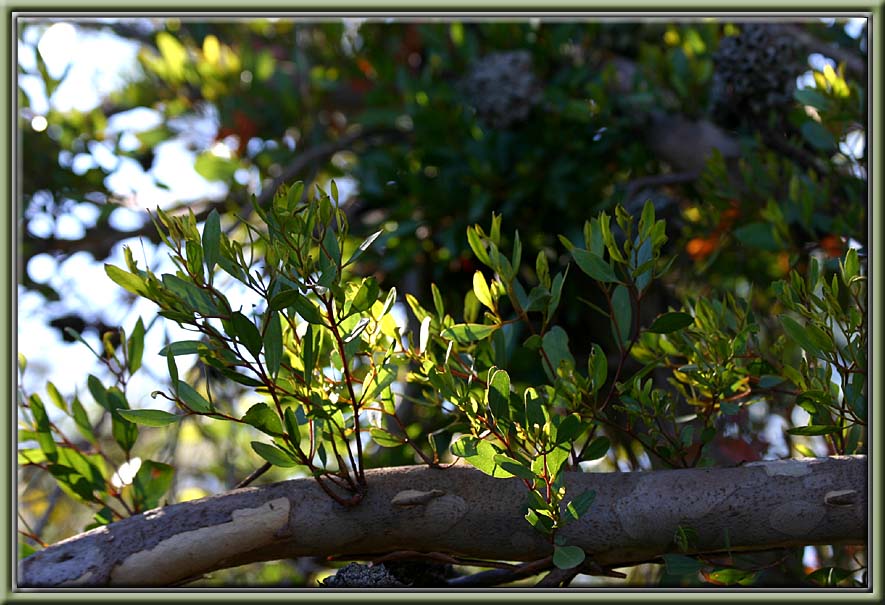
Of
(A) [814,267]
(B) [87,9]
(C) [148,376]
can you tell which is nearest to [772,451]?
(A) [814,267]

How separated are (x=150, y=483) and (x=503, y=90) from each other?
877 millimetres

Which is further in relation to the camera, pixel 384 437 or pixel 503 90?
pixel 503 90

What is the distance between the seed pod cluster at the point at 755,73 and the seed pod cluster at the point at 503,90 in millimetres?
307

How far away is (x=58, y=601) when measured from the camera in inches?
23.7

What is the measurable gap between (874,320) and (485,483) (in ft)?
1.17

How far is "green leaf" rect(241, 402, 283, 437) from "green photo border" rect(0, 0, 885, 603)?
115 mm

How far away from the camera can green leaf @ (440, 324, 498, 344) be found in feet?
2.24

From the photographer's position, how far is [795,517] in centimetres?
67

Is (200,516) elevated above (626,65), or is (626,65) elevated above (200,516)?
(626,65)

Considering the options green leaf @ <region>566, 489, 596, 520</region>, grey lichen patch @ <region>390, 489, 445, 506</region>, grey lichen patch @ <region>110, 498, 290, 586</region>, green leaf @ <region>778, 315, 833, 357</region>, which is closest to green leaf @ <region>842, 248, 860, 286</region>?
green leaf @ <region>778, 315, 833, 357</region>

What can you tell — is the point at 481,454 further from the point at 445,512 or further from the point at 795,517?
the point at 795,517

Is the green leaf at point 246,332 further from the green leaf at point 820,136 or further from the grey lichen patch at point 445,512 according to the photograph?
the green leaf at point 820,136

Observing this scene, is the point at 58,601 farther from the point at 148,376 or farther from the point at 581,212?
the point at 581,212

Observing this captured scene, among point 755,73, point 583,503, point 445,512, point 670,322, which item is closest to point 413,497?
point 445,512
